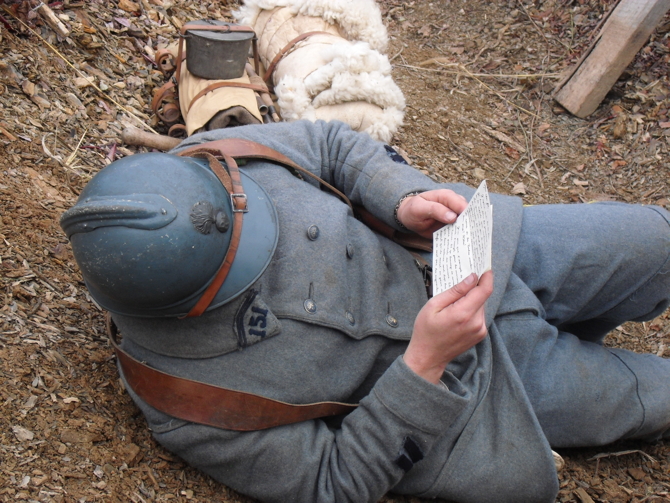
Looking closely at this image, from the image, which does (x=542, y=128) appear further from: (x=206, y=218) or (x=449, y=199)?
(x=206, y=218)

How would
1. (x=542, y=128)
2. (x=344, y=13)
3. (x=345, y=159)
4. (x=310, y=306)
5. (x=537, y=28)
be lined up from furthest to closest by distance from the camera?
(x=537, y=28)
(x=542, y=128)
(x=344, y=13)
(x=345, y=159)
(x=310, y=306)

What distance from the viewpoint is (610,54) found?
3.87m

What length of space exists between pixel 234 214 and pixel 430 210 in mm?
639

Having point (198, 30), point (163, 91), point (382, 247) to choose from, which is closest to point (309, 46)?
point (198, 30)

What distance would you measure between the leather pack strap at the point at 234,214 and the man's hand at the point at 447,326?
55 centimetres

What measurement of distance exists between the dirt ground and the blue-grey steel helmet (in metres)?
0.48

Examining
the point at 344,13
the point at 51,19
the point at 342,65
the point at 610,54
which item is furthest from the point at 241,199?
the point at 610,54

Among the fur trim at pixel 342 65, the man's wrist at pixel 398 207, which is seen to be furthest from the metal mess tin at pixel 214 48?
the man's wrist at pixel 398 207

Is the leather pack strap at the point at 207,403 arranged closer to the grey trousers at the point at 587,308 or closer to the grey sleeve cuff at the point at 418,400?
the grey sleeve cuff at the point at 418,400

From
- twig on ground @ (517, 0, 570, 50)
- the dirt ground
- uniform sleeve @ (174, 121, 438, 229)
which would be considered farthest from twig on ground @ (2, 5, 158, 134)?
twig on ground @ (517, 0, 570, 50)

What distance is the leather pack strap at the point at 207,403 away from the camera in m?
1.66

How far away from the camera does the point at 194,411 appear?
168cm

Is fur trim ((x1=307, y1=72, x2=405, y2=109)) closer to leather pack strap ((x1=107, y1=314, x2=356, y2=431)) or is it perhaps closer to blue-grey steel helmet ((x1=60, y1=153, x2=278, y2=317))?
blue-grey steel helmet ((x1=60, y1=153, x2=278, y2=317))

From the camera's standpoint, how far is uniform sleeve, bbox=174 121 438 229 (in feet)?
7.01
